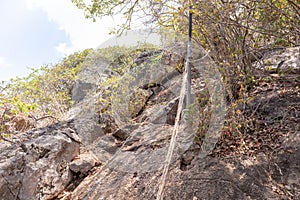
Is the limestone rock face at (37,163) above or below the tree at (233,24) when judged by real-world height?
below

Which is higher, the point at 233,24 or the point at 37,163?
the point at 233,24

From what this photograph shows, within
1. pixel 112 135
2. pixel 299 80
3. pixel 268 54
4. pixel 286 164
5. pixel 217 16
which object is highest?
pixel 217 16

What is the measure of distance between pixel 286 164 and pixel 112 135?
5.36ft

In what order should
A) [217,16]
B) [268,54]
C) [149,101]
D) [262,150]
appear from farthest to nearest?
[149,101] < [268,54] < [217,16] < [262,150]

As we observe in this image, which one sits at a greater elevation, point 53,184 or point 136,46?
point 136,46

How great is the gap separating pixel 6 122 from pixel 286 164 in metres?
2.76

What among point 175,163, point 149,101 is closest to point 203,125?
point 175,163

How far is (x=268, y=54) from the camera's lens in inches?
87.4

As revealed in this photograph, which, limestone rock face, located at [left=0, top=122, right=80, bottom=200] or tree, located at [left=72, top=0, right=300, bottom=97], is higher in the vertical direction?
tree, located at [left=72, top=0, right=300, bottom=97]

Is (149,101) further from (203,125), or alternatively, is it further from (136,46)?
(203,125)

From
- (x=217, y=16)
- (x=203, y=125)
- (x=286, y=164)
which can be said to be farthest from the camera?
(x=217, y=16)

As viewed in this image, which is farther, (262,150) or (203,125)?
(203,125)

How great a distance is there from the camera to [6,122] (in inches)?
107

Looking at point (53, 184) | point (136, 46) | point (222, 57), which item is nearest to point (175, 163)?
point (53, 184)
